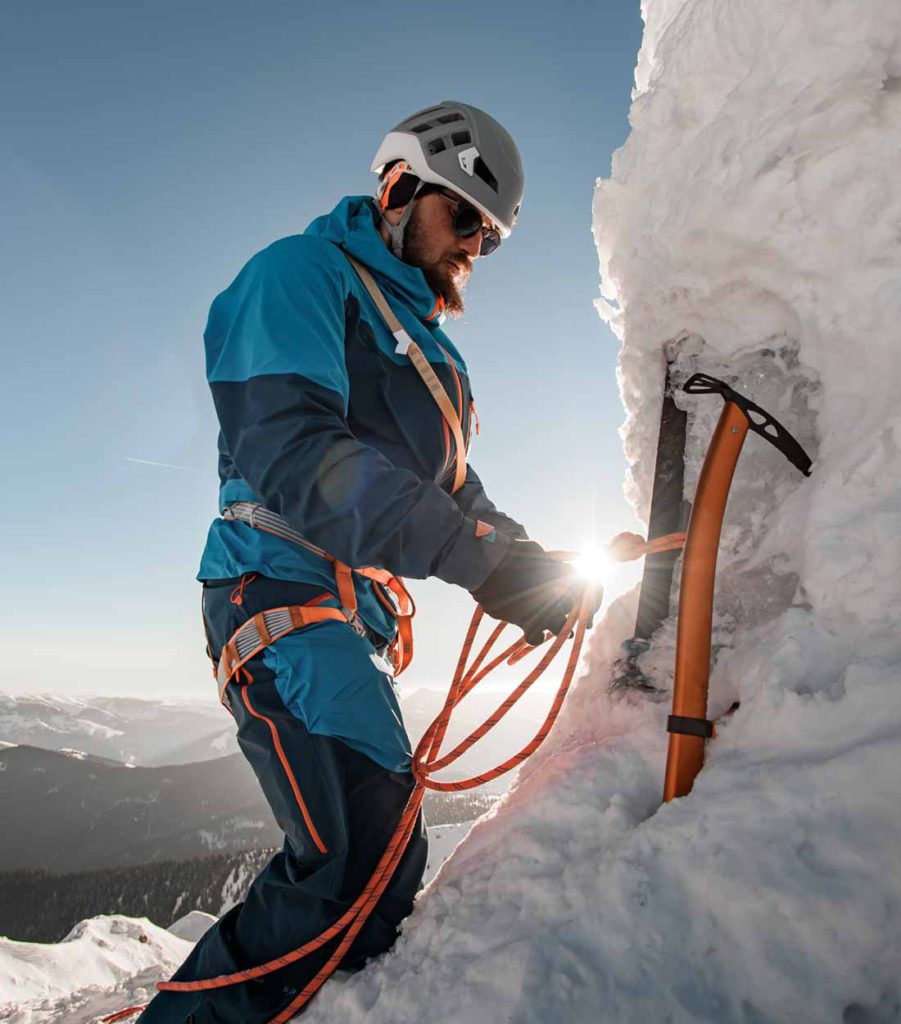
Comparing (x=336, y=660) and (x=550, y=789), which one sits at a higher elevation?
(x=336, y=660)

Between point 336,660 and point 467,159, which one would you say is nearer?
point 336,660

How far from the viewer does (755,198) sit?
198cm

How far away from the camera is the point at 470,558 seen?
75.9 inches

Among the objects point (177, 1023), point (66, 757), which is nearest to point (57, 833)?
point (66, 757)

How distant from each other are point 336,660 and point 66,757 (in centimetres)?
17834

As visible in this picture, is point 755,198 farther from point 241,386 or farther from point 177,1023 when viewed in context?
point 177,1023

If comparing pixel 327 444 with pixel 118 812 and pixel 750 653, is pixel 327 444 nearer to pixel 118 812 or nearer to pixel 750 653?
pixel 750 653

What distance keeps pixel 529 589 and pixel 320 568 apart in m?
0.79

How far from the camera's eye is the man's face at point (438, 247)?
2773 millimetres

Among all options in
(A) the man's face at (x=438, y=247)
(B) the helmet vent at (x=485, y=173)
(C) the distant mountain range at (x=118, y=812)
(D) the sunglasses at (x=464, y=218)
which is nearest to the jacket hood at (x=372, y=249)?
(A) the man's face at (x=438, y=247)

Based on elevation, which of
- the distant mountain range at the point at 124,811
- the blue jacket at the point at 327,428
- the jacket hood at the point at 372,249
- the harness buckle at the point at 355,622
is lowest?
the distant mountain range at the point at 124,811

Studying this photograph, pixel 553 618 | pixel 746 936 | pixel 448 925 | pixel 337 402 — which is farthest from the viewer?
pixel 553 618

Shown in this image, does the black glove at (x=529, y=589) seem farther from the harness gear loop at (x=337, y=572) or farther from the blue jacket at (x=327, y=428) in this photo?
the harness gear loop at (x=337, y=572)

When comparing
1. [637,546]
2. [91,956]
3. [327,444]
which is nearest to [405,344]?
[327,444]
